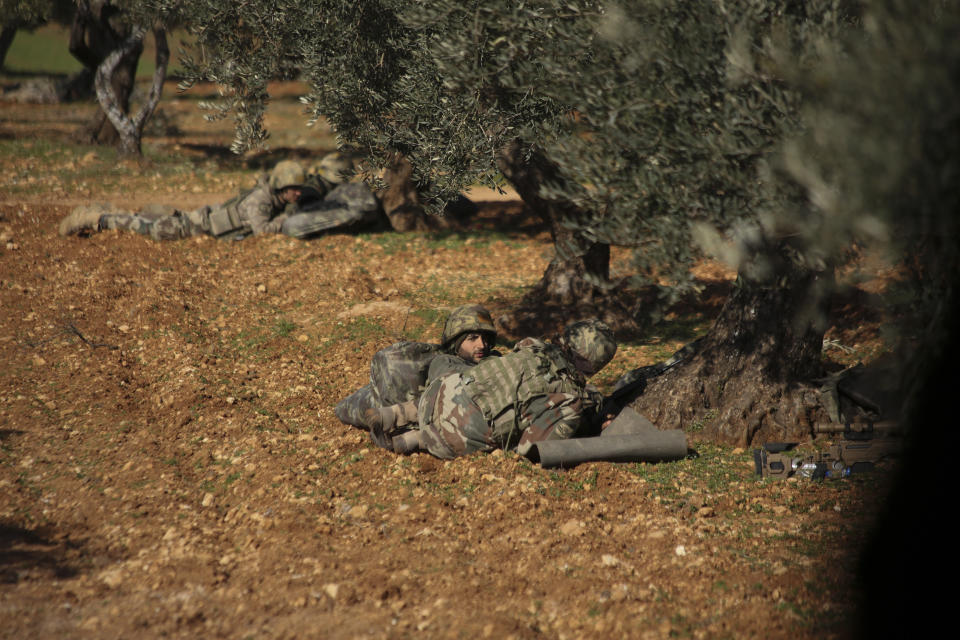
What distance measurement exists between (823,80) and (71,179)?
672 inches

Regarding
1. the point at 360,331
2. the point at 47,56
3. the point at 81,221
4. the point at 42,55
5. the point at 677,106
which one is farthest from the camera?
the point at 42,55

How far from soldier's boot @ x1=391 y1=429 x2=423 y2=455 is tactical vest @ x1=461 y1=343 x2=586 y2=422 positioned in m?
0.75

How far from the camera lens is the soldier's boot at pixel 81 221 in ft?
45.2

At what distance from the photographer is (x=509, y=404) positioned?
676 cm

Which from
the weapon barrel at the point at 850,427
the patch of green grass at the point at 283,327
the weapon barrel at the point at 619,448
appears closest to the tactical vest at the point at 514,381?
the weapon barrel at the point at 619,448

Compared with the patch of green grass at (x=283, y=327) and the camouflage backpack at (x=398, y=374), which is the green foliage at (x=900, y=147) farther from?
the patch of green grass at (x=283, y=327)

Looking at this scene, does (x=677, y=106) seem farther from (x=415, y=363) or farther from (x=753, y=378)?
(x=415, y=363)

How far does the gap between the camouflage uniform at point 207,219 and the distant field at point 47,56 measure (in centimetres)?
2144

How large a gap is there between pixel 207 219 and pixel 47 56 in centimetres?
3289

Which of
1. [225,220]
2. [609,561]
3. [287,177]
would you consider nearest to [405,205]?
[287,177]

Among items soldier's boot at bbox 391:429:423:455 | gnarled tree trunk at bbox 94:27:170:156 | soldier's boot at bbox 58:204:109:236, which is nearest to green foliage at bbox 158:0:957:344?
soldier's boot at bbox 391:429:423:455

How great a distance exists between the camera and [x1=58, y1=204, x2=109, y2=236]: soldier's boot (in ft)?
45.2

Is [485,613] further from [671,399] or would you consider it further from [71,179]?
[71,179]

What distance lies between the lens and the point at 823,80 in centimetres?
445
